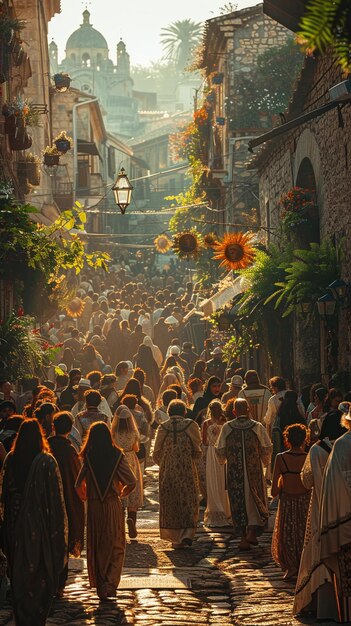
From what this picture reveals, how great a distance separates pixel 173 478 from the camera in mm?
12961

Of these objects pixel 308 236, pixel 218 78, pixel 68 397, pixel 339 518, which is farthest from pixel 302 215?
pixel 218 78

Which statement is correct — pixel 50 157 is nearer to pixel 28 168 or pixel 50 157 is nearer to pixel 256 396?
pixel 28 168

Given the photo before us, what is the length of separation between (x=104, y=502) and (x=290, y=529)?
158 cm

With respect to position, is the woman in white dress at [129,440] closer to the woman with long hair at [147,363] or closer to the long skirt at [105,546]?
the long skirt at [105,546]

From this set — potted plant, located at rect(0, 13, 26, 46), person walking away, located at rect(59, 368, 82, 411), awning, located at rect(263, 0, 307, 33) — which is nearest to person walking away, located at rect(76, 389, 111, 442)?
person walking away, located at rect(59, 368, 82, 411)

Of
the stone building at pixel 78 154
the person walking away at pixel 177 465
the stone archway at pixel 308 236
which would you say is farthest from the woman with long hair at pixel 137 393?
the stone building at pixel 78 154

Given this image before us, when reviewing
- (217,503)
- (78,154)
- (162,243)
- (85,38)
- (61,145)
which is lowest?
(217,503)

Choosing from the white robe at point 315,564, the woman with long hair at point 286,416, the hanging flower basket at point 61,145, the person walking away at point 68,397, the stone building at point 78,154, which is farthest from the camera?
the stone building at point 78,154

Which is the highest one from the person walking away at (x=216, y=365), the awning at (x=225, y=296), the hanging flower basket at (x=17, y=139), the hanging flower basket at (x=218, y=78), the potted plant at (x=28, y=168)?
the hanging flower basket at (x=218, y=78)

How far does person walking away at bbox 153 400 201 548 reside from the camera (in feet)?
42.1

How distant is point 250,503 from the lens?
41.7ft

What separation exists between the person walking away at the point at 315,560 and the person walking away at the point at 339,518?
0.37 metres

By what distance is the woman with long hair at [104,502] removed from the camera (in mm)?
9961

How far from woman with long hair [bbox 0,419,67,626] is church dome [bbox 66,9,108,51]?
451ft
